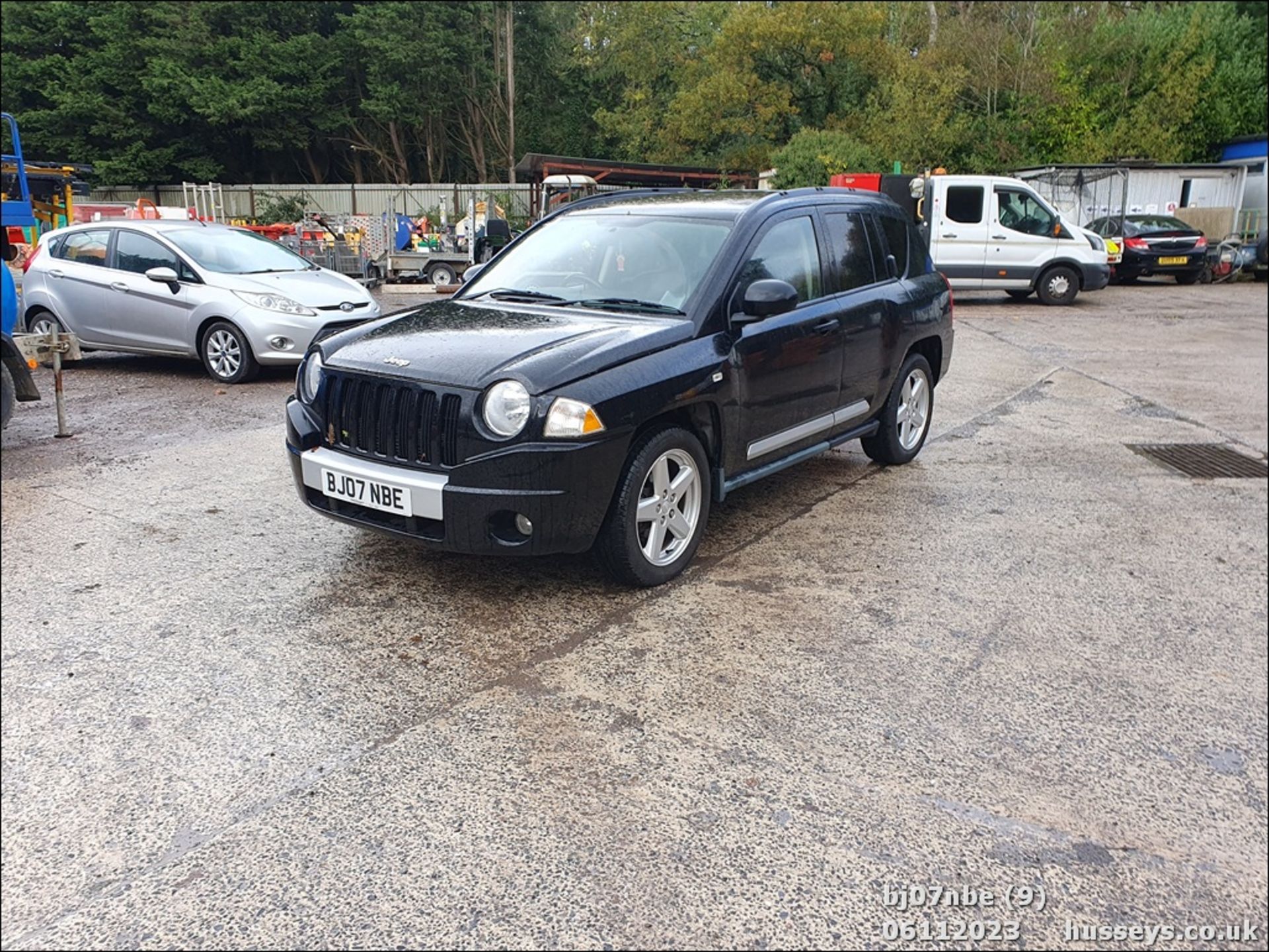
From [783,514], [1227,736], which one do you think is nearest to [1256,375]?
[1227,736]

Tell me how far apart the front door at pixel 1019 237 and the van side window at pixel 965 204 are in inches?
10.4

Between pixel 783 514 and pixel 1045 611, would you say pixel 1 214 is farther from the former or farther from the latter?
pixel 1045 611

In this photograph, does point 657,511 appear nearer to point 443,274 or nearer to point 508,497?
point 508,497

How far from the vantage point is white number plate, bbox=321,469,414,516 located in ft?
12.4

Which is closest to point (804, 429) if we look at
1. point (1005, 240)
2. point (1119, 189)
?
point (1005, 240)

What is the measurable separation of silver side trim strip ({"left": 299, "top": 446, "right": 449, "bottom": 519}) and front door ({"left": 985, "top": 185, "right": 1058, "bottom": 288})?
15.3 meters

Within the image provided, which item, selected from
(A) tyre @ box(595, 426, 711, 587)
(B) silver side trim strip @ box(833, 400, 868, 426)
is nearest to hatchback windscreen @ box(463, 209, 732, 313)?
(A) tyre @ box(595, 426, 711, 587)

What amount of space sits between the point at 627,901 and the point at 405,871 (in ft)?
1.81

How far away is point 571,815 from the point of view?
8.76 ft

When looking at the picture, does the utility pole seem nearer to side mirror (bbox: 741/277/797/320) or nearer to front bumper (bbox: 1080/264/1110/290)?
front bumper (bbox: 1080/264/1110/290)

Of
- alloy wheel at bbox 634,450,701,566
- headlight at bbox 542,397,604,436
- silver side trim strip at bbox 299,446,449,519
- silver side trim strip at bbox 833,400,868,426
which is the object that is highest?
headlight at bbox 542,397,604,436

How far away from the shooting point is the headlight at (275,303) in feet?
29.0

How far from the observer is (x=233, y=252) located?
9625mm

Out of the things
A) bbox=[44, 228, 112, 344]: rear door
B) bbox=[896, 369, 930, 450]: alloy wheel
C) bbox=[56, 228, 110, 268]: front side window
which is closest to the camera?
bbox=[896, 369, 930, 450]: alloy wheel
